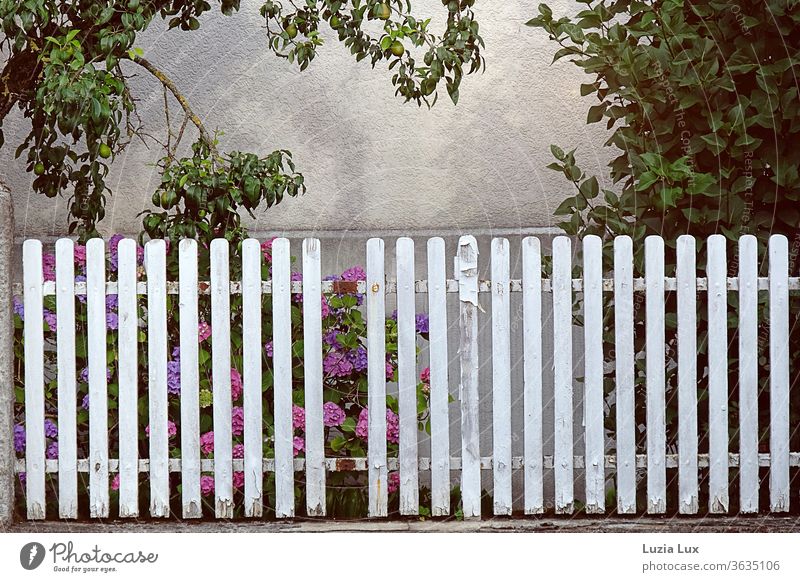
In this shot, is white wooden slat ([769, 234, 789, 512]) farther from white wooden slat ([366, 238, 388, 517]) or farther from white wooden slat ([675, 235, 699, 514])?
white wooden slat ([366, 238, 388, 517])

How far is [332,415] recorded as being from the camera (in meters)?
4.27

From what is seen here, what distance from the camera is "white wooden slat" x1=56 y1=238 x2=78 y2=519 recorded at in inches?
158

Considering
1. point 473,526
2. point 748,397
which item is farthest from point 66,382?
point 748,397

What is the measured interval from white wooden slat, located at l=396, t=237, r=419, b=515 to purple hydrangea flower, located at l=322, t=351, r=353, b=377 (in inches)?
15.1

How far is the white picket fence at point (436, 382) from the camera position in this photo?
4.02 m

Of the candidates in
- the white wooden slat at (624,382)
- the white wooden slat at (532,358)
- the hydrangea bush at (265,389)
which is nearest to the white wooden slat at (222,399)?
the hydrangea bush at (265,389)

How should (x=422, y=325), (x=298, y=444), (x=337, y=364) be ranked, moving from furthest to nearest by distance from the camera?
(x=422, y=325)
(x=337, y=364)
(x=298, y=444)

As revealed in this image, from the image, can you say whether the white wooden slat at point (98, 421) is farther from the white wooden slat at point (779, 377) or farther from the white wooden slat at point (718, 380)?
A: the white wooden slat at point (779, 377)

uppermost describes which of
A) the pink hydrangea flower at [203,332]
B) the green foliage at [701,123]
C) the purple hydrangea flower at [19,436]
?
the green foliage at [701,123]

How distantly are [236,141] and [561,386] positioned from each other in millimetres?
2576

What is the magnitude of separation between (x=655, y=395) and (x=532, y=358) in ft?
1.75

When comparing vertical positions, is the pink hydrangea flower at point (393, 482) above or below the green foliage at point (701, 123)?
below

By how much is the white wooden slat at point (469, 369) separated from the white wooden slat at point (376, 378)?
32 cm

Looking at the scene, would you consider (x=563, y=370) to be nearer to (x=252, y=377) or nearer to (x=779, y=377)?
(x=779, y=377)
